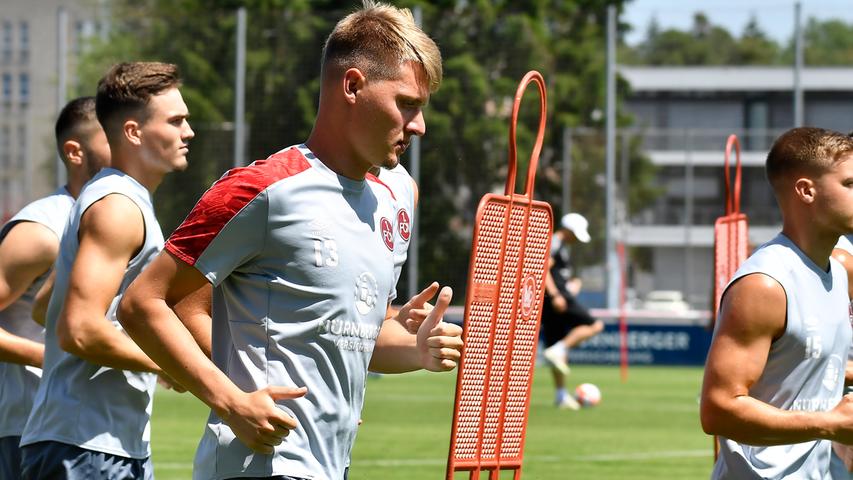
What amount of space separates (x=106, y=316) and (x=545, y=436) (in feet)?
31.9

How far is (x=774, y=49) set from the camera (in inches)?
1248

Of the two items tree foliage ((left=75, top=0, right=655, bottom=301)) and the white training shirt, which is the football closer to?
tree foliage ((left=75, top=0, right=655, bottom=301))

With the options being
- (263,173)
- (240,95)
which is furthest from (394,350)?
(240,95)

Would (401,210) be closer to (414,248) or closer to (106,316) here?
(106,316)

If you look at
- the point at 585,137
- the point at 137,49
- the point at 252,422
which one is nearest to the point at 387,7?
the point at 252,422

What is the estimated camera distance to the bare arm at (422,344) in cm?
378

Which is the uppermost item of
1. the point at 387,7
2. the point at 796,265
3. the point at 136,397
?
the point at 387,7

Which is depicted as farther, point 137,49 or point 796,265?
point 137,49

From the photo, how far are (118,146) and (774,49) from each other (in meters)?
28.0

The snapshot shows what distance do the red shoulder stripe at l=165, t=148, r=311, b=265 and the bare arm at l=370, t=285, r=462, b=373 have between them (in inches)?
21.1

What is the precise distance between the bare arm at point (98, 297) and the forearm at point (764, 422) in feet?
5.81

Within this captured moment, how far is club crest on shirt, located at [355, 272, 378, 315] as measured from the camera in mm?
3850

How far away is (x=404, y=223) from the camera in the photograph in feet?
13.6

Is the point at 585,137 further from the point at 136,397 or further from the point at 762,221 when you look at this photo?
the point at 136,397
